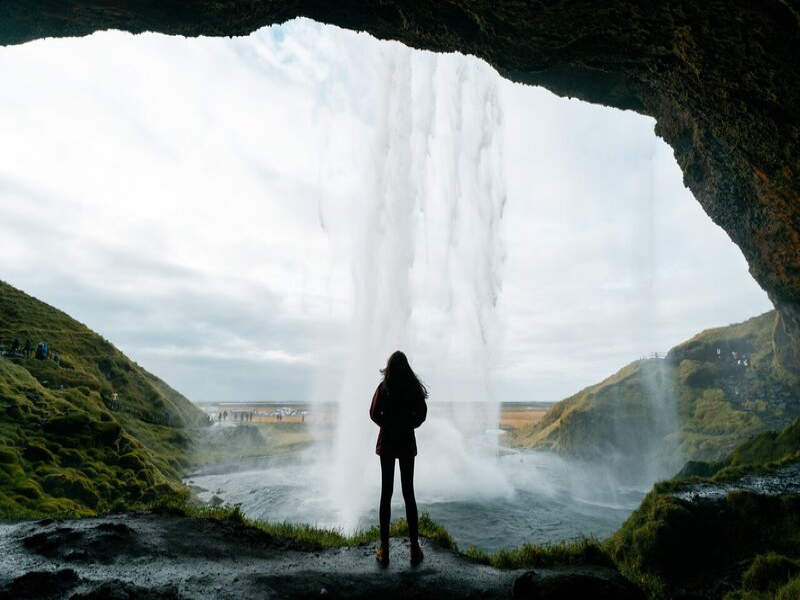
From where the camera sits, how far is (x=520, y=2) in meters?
11.2

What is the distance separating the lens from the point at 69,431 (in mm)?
20141

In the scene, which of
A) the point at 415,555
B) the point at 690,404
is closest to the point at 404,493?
the point at 415,555

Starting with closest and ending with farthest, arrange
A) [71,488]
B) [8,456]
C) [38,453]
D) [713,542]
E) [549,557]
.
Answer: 1. [549,557]
2. [713,542]
3. [8,456]
4. [71,488]
5. [38,453]

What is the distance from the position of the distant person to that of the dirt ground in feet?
1.93

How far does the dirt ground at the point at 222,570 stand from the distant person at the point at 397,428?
0.59 m

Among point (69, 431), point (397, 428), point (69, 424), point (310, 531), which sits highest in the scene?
point (397, 428)

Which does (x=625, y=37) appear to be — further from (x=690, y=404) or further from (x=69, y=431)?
(x=690, y=404)

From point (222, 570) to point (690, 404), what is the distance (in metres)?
52.0

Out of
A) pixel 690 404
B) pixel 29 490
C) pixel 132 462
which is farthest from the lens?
pixel 690 404

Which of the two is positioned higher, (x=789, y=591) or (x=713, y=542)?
(x=789, y=591)

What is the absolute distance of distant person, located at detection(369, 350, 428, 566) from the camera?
683cm

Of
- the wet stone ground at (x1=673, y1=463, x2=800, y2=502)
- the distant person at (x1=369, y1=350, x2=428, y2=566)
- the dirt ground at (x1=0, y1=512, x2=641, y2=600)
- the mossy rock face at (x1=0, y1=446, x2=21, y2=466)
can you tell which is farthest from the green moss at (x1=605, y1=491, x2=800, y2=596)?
the mossy rock face at (x1=0, y1=446, x2=21, y2=466)

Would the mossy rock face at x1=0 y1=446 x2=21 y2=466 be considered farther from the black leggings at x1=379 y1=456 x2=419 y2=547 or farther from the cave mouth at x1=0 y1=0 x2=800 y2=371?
the black leggings at x1=379 y1=456 x2=419 y2=547

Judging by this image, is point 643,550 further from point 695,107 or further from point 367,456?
point 367,456
